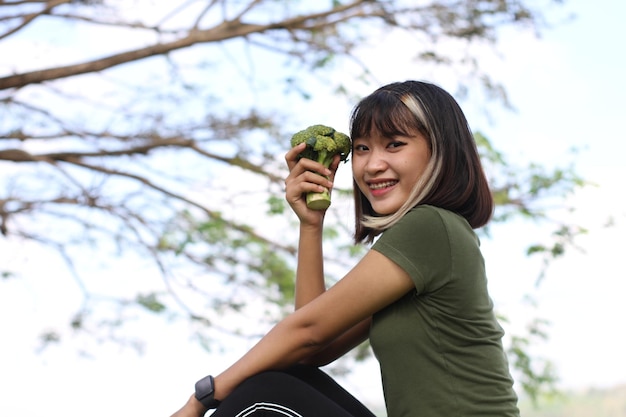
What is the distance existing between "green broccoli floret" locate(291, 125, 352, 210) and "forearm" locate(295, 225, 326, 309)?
9 centimetres

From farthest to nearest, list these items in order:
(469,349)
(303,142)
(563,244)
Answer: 1. (563,244)
2. (303,142)
3. (469,349)

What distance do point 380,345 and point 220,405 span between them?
0.34 metres

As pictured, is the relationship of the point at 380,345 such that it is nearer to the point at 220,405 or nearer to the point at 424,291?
the point at 424,291

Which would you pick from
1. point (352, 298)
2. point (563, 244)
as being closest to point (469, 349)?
point (352, 298)

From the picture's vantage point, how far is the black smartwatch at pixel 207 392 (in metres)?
1.73

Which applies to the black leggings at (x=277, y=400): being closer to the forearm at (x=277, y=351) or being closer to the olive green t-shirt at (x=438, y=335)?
the forearm at (x=277, y=351)

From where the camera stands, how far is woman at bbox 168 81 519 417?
156 centimetres

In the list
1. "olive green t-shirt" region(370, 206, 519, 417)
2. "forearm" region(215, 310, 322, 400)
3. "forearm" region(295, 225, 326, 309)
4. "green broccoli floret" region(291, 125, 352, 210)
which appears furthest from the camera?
"forearm" region(295, 225, 326, 309)

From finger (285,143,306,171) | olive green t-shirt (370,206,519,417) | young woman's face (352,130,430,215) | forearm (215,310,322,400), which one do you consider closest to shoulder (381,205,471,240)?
olive green t-shirt (370,206,519,417)

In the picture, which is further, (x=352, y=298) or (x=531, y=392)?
(x=531, y=392)

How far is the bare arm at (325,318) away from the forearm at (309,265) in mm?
348

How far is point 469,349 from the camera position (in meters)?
1.58

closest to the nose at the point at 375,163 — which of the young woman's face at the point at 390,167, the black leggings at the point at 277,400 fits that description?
the young woman's face at the point at 390,167

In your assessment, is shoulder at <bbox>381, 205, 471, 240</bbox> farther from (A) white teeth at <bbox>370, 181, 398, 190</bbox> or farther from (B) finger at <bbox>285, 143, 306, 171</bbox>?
(B) finger at <bbox>285, 143, 306, 171</bbox>
